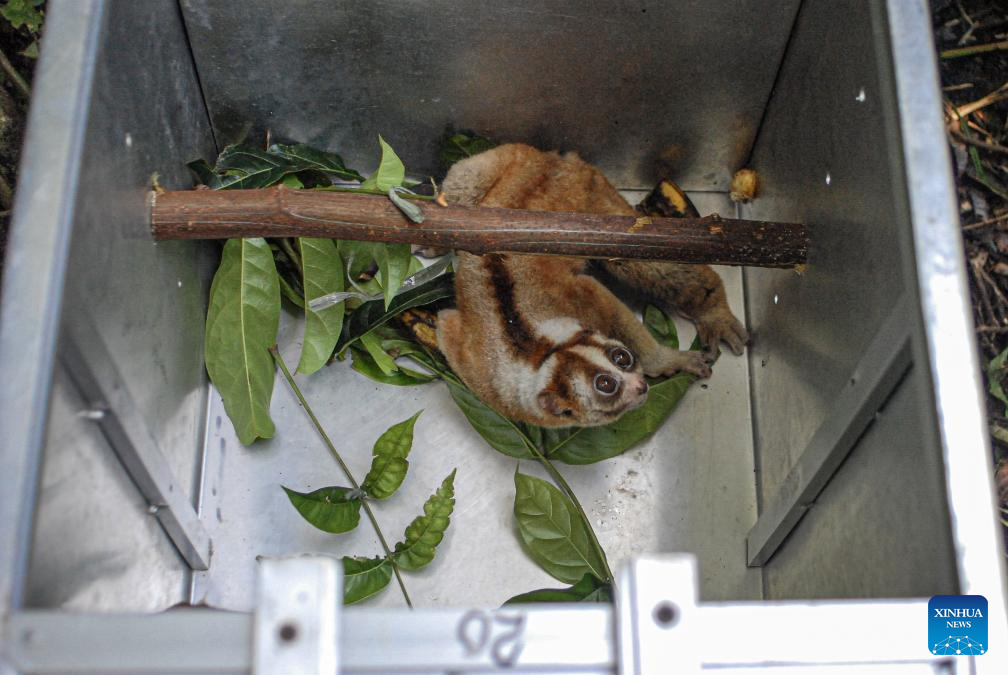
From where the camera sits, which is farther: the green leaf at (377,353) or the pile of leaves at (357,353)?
the green leaf at (377,353)

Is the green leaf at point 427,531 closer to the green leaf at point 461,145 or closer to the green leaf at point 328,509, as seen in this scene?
the green leaf at point 328,509

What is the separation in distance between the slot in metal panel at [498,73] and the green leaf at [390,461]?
3.36 feet

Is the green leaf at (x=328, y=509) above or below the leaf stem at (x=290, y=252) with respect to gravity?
below

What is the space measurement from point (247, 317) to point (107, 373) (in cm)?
87

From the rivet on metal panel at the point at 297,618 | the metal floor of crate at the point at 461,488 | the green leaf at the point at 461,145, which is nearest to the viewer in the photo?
the rivet on metal panel at the point at 297,618

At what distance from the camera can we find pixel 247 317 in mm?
2902

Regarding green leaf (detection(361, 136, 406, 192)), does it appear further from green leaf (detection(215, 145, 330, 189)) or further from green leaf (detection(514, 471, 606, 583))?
green leaf (detection(514, 471, 606, 583))

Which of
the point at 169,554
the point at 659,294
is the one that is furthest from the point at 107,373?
the point at 659,294

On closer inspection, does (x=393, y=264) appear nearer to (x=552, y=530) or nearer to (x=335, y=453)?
(x=335, y=453)

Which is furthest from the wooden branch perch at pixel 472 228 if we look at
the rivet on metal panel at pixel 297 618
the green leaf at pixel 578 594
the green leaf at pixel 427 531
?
the rivet on metal panel at pixel 297 618

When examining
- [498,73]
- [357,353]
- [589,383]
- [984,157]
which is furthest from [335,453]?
[984,157]

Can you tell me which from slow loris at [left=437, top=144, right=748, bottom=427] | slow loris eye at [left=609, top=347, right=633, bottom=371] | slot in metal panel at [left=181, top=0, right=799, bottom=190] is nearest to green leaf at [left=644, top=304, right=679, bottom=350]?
slow loris at [left=437, top=144, right=748, bottom=427]

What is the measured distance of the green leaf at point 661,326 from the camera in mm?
3414

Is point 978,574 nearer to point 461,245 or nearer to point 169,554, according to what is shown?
point 461,245
